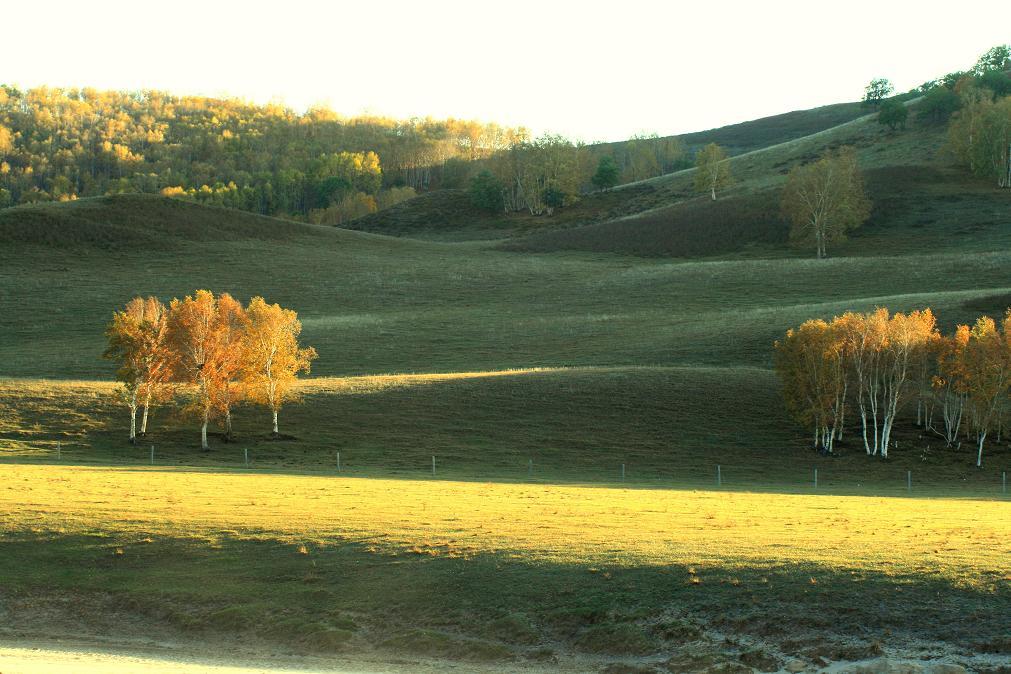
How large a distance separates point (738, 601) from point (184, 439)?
39387 millimetres

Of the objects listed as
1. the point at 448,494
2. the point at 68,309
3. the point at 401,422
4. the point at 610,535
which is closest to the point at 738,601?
Answer: the point at 610,535

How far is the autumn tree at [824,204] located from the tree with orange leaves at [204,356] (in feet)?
276

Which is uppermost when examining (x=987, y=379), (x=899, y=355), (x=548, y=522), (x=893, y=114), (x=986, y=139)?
(x=893, y=114)

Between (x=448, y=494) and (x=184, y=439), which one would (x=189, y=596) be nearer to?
(x=448, y=494)

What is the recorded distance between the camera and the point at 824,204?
120438mm

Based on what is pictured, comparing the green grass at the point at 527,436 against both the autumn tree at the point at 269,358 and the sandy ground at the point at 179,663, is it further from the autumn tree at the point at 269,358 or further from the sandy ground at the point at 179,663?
the sandy ground at the point at 179,663

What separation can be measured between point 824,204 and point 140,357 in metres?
93.6

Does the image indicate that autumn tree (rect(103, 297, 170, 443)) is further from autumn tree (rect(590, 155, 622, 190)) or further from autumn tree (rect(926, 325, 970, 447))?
autumn tree (rect(590, 155, 622, 190))

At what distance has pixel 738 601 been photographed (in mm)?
19219

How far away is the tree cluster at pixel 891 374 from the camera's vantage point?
2083 inches

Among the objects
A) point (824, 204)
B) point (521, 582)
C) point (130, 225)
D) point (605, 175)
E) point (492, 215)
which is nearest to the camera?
point (521, 582)

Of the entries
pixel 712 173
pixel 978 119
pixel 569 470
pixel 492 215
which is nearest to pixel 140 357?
pixel 569 470

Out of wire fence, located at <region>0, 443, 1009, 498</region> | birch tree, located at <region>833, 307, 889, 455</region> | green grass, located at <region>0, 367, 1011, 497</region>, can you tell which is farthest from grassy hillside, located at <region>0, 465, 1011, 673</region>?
birch tree, located at <region>833, 307, 889, 455</region>

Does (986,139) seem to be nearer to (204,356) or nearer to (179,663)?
(204,356)
